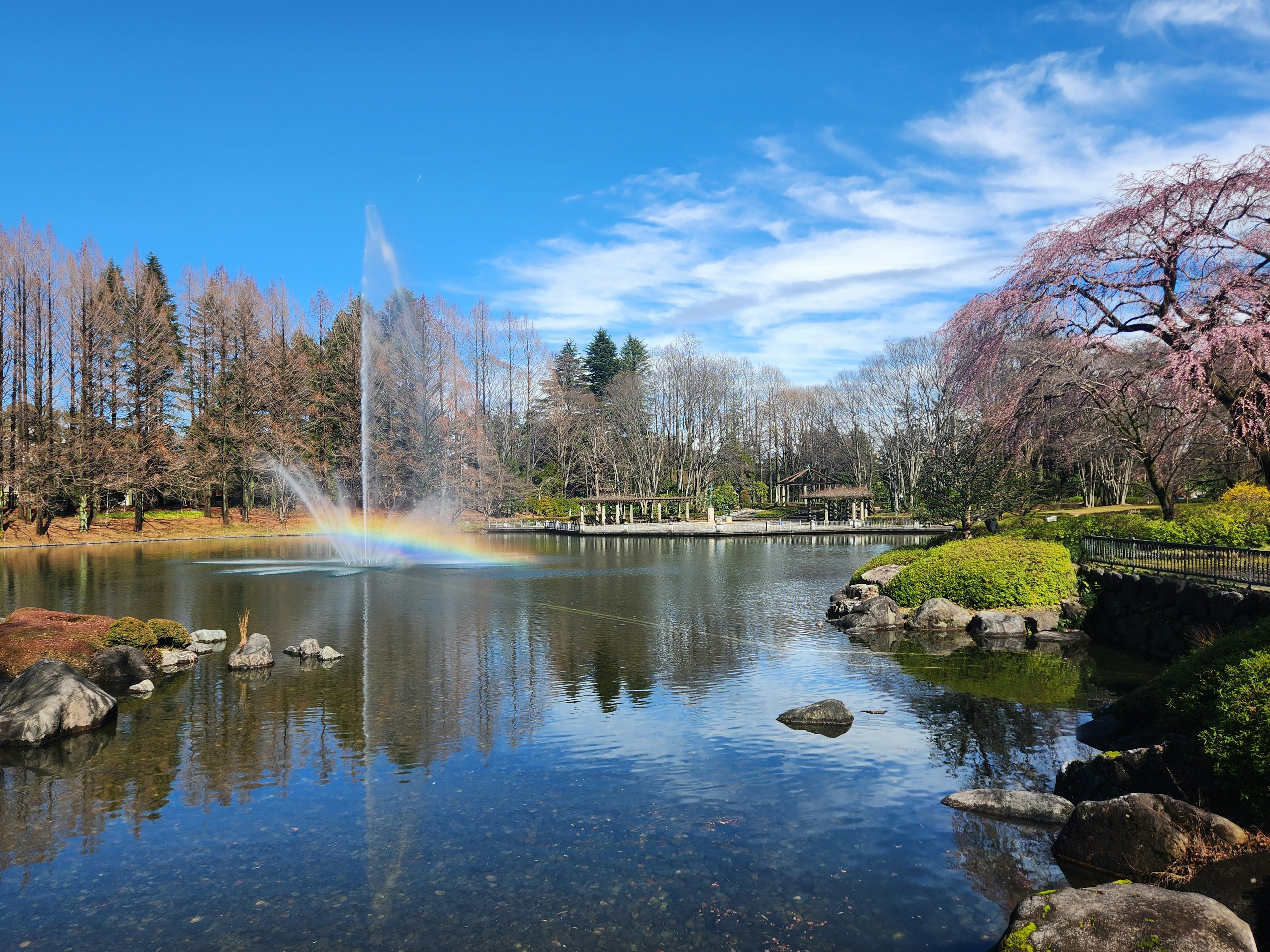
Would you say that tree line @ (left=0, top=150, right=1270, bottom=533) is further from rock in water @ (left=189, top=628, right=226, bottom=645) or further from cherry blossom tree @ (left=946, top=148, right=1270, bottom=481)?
rock in water @ (left=189, top=628, right=226, bottom=645)

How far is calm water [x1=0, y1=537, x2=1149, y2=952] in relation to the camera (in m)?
6.50

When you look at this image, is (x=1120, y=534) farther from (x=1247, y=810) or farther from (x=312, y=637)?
(x=312, y=637)

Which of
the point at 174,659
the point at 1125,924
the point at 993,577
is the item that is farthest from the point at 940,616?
the point at 174,659

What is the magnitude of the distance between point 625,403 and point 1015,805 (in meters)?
79.8

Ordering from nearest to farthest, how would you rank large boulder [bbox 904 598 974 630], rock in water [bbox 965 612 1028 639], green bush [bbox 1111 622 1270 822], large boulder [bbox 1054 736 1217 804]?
green bush [bbox 1111 622 1270 822], large boulder [bbox 1054 736 1217 804], rock in water [bbox 965 612 1028 639], large boulder [bbox 904 598 974 630]

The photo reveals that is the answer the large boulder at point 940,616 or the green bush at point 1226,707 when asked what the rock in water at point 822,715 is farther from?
the large boulder at point 940,616

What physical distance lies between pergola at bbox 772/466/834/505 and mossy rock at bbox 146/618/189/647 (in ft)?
245

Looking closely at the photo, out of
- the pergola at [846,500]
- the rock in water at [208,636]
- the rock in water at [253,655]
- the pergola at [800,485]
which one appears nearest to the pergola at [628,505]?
the pergola at [846,500]

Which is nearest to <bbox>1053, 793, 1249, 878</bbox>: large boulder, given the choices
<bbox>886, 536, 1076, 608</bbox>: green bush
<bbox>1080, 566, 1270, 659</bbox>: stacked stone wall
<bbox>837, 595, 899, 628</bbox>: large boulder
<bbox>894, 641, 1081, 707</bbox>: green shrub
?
<bbox>894, 641, 1081, 707</bbox>: green shrub

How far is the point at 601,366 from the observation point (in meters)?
96.1

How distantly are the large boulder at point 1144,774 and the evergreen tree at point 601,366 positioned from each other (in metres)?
87.5

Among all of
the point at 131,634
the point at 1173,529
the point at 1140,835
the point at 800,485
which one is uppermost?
the point at 800,485

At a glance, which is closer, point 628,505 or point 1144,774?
point 1144,774

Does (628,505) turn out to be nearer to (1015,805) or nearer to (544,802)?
(544,802)
